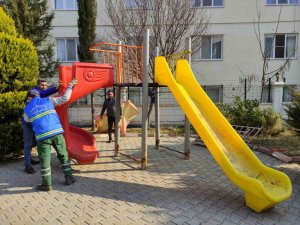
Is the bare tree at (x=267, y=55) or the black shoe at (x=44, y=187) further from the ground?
the bare tree at (x=267, y=55)

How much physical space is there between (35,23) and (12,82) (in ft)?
15.4

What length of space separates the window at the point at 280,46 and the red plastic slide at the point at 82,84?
1247 centimetres

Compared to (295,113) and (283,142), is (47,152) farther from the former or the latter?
(283,142)

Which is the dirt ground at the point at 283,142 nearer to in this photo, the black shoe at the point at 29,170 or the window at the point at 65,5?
the black shoe at the point at 29,170

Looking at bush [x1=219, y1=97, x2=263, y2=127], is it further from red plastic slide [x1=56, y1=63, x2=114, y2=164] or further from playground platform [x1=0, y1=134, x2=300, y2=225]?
red plastic slide [x1=56, y1=63, x2=114, y2=164]

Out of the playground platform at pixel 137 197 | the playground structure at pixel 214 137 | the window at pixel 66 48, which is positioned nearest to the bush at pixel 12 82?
the playground platform at pixel 137 197

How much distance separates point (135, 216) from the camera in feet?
12.6

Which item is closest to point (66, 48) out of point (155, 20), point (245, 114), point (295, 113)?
point (155, 20)

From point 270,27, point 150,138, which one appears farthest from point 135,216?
point 270,27

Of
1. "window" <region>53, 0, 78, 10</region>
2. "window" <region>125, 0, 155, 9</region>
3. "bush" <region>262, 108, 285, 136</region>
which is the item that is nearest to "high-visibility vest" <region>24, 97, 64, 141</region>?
"bush" <region>262, 108, 285, 136</region>

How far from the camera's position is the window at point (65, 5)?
15.7 meters

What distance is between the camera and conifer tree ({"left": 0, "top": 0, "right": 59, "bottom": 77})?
972 centimetres

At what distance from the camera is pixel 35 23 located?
33.8 ft

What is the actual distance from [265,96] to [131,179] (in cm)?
1212
